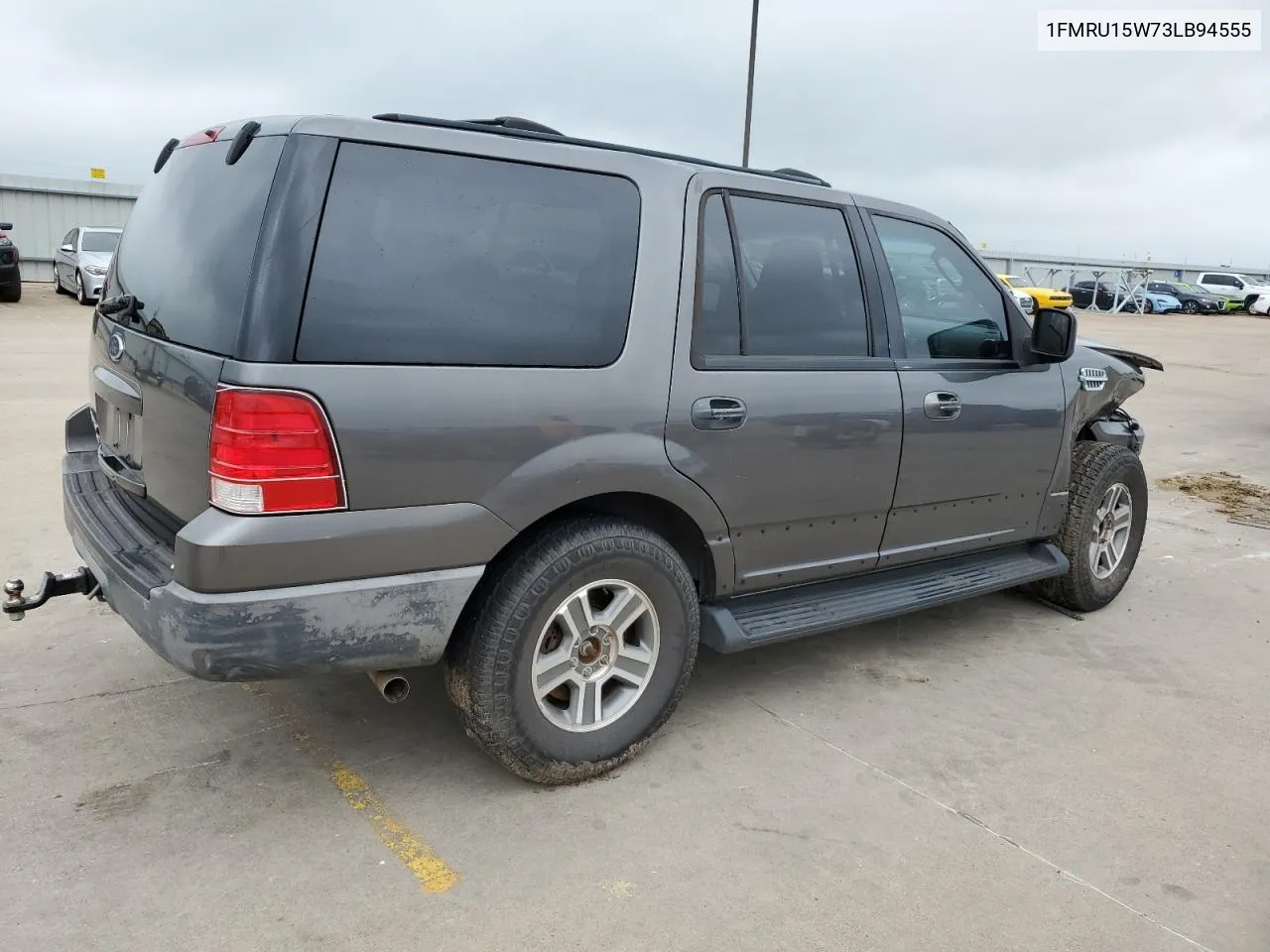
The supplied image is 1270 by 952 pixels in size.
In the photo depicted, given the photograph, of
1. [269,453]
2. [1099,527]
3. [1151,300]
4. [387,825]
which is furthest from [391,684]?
[1151,300]

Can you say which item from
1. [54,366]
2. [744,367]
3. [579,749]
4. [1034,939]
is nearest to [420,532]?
[579,749]

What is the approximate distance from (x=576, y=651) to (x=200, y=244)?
1.61 metres

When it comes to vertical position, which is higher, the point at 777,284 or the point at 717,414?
the point at 777,284

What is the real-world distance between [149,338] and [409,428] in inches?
36.0

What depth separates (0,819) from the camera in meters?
2.88

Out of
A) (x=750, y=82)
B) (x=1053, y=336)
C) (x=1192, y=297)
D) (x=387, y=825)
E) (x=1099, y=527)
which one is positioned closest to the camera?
(x=387, y=825)

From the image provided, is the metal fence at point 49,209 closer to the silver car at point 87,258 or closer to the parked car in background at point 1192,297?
the silver car at point 87,258

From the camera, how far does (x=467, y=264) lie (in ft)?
9.34

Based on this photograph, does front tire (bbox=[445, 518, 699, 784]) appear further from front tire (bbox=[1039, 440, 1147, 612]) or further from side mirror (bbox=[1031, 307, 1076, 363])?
front tire (bbox=[1039, 440, 1147, 612])

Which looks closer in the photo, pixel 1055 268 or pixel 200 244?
pixel 200 244

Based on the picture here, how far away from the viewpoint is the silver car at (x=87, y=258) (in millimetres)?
19312

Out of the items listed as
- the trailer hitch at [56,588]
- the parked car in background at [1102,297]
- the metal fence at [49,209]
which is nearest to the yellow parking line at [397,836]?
the trailer hitch at [56,588]

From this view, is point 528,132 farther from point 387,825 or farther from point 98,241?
point 98,241

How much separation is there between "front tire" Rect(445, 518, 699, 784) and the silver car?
1874 centimetres
